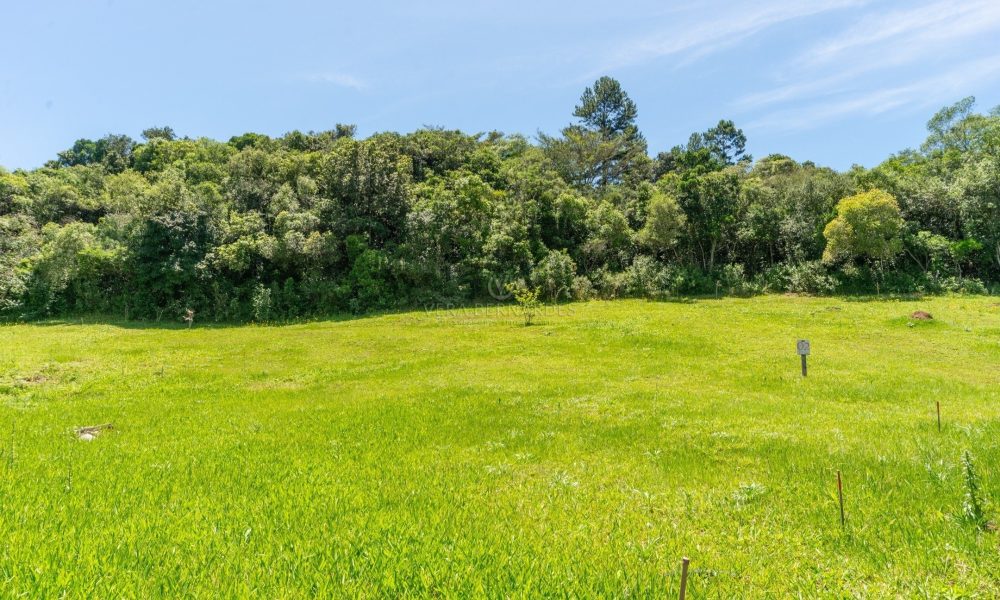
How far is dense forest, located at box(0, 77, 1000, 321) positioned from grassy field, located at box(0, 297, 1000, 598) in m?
18.4

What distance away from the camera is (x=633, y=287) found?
37094mm

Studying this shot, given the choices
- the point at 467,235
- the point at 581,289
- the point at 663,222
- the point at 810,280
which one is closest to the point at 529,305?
the point at 581,289

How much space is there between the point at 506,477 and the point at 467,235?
33.3m

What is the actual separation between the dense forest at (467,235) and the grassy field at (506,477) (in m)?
18.4

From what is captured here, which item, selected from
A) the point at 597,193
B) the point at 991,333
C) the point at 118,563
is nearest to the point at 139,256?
the point at 118,563

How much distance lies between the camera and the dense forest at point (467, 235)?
3375 centimetres

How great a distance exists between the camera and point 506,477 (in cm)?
654

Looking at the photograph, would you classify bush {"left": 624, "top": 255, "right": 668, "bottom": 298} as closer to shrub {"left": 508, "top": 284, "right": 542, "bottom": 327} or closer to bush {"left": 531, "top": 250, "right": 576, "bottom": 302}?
bush {"left": 531, "top": 250, "right": 576, "bottom": 302}

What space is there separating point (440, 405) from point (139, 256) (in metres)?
35.8

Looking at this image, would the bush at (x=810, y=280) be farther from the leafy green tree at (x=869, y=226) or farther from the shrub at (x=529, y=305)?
the shrub at (x=529, y=305)

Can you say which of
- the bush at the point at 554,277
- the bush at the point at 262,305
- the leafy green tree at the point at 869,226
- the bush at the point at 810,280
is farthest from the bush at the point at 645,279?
the bush at the point at 262,305

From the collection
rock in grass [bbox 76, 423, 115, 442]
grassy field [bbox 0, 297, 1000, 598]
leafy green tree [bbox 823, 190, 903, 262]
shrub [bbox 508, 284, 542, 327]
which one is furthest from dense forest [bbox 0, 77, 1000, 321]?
rock in grass [bbox 76, 423, 115, 442]

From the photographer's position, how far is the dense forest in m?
33.8

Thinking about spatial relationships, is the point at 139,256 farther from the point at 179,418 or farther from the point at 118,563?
the point at 118,563
